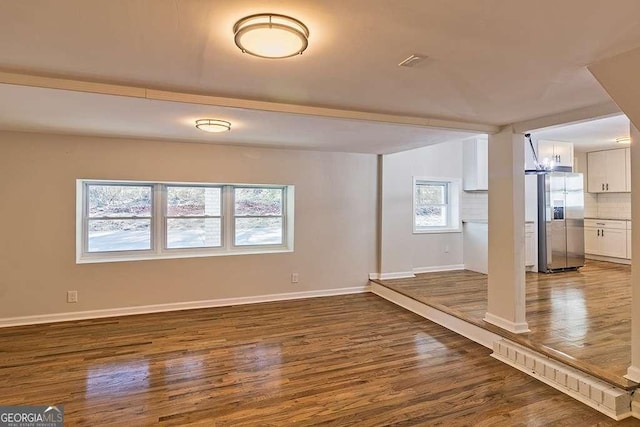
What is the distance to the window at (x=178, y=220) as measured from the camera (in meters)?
4.62

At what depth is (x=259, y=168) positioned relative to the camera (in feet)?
16.7

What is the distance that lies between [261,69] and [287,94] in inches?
20.4

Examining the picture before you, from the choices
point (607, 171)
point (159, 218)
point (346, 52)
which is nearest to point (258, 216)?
point (159, 218)

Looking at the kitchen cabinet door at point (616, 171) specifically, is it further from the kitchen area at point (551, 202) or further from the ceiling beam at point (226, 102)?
the ceiling beam at point (226, 102)

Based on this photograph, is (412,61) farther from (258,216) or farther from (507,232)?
(258,216)

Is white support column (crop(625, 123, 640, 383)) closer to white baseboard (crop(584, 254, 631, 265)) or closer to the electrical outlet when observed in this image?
the electrical outlet

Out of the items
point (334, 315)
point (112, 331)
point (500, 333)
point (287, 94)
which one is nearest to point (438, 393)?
point (500, 333)

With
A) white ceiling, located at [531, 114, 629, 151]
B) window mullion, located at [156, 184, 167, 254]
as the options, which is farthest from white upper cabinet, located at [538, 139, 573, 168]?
window mullion, located at [156, 184, 167, 254]

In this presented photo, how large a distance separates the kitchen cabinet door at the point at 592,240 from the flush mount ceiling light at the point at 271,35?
8108mm

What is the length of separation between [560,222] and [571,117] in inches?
157

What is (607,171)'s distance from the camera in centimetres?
717

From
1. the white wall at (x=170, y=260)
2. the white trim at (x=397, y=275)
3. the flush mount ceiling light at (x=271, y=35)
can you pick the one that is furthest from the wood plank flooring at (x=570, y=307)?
the flush mount ceiling light at (x=271, y=35)

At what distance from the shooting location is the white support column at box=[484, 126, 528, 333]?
3.51 m

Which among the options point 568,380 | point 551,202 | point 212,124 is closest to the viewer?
point 568,380
